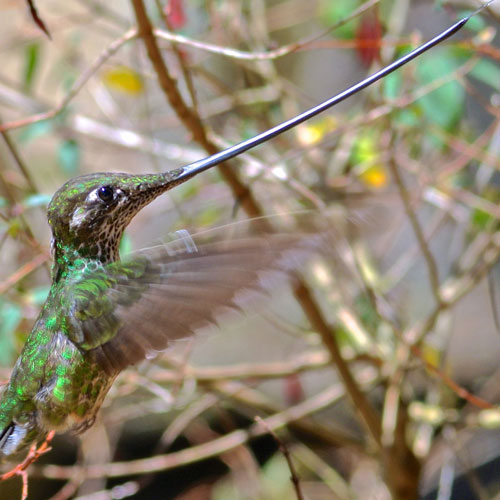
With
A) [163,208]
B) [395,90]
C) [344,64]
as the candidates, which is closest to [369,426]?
[395,90]

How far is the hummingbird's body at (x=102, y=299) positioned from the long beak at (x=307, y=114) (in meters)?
0.05

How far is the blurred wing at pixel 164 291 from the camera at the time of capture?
70 centimetres

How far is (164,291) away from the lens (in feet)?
2.57

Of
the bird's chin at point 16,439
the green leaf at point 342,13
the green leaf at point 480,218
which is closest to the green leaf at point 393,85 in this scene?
the green leaf at point 342,13

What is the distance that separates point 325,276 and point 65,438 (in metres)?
1.42

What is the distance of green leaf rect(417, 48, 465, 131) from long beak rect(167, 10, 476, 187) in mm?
821

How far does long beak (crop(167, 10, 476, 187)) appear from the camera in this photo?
562 mm

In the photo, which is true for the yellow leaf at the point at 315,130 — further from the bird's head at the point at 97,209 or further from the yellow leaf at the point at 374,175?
the bird's head at the point at 97,209

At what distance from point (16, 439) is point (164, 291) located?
0.41 m

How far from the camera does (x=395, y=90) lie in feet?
5.07

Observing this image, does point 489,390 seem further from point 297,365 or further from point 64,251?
point 64,251

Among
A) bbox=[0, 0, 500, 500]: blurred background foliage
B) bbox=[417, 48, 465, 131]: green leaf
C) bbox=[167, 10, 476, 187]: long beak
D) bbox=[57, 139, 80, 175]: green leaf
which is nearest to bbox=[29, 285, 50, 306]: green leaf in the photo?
bbox=[0, 0, 500, 500]: blurred background foliage

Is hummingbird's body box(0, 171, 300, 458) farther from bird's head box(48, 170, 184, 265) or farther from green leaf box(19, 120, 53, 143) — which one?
green leaf box(19, 120, 53, 143)

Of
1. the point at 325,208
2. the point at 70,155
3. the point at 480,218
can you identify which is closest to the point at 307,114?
the point at 325,208
